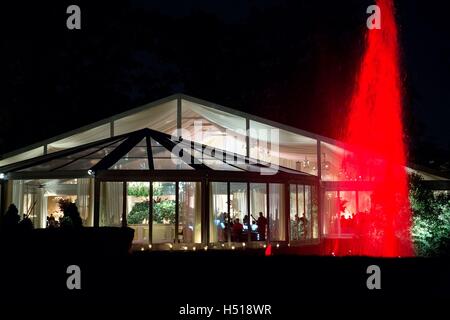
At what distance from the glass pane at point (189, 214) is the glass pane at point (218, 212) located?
36cm

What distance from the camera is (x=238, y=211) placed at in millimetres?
15820

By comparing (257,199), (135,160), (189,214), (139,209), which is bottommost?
(189,214)

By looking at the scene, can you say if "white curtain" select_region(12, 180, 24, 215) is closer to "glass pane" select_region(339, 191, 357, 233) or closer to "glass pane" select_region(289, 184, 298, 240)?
"glass pane" select_region(289, 184, 298, 240)

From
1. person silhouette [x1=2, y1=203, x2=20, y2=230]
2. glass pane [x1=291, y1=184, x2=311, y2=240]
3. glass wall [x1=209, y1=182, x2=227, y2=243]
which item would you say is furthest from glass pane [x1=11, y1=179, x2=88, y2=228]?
glass pane [x1=291, y1=184, x2=311, y2=240]

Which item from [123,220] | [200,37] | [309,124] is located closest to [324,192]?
[123,220]

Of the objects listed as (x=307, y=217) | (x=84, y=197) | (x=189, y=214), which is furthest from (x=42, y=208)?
(x=307, y=217)

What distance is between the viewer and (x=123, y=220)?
1460cm

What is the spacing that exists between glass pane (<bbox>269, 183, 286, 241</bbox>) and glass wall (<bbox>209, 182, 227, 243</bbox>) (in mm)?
1399

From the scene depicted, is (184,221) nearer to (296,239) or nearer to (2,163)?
(296,239)

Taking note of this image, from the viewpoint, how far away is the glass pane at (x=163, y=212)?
14.8 metres

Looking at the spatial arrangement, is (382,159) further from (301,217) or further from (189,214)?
(189,214)

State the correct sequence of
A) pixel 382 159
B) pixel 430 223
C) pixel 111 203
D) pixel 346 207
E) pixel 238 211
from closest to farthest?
pixel 430 223 → pixel 111 203 → pixel 238 211 → pixel 382 159 → pixel 346 207

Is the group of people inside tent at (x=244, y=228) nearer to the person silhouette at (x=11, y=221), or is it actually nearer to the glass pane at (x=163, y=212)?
the glass pane at (x=163, y=212)

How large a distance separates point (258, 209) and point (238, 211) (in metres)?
0.60
